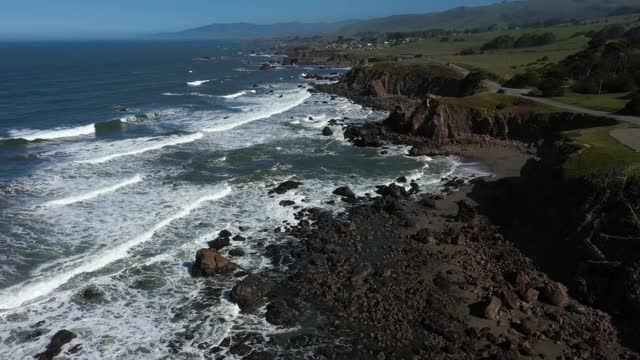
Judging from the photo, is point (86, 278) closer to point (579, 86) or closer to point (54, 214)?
point (54, 214)

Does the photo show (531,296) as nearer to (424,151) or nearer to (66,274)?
(66,274)

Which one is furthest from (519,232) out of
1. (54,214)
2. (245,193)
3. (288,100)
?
(288,100)

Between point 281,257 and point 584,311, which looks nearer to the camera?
point 584,311

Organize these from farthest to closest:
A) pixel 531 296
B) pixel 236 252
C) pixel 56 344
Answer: pixel 236 252 < pixel 531 296 < pixel 56 344

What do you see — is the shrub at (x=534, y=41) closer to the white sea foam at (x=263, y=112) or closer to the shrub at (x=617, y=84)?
the white sea foam at (x=263, y=112)

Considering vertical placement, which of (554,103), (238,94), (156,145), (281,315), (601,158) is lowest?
(281,315)

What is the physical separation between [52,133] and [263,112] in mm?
24010

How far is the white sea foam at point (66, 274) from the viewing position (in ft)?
70.1

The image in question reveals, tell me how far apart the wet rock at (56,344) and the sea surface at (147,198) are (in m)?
0.41

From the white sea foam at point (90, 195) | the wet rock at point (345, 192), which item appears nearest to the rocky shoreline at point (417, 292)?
the wet rock at point (345, 192)

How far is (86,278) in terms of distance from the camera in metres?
23.0

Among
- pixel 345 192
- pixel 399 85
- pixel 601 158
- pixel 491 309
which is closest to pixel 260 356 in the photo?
pixel 491 309

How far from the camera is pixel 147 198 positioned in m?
32.9

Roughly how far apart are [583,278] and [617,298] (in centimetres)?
156
